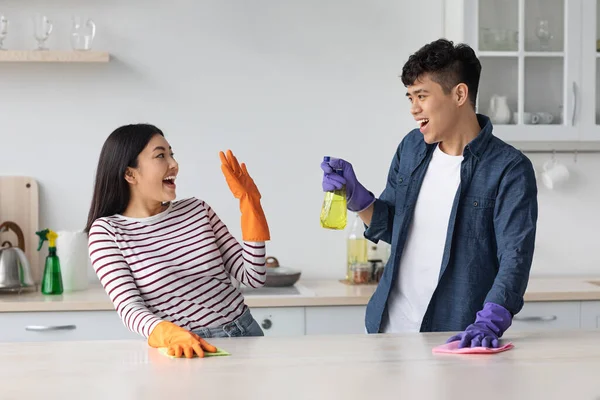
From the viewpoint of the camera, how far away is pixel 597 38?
11.4 feet

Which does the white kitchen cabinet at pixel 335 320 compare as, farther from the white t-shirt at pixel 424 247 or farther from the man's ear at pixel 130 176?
the man's ear at pixel 130 176

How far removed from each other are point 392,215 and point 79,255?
4.66 feet

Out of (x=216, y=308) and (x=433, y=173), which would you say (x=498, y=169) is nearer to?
Result: (x=433, y=173)

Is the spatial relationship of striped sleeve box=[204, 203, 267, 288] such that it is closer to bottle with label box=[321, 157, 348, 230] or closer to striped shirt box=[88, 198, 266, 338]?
striped shirt box=[88, 198, 266, 338]

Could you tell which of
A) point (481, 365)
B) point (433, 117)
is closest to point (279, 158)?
point (433, 117)

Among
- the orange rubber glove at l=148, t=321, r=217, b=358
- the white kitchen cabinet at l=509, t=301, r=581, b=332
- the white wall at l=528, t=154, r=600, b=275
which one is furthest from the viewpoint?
the white wall at l=528, t=154, r=600, b=275

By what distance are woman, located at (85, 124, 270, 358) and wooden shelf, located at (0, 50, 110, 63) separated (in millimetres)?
1141

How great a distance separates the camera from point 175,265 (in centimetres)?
213

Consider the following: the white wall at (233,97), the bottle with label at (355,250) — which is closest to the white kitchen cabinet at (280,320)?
the bottle with label at (355,250)

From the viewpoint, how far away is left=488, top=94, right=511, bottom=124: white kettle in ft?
11.2

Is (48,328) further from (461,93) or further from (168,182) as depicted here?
(461,93)

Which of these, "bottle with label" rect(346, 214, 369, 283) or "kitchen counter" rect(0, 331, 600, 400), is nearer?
"kitchen counter" rect(0, 331, 600, 400)

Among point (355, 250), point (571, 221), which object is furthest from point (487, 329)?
point (571, 221)

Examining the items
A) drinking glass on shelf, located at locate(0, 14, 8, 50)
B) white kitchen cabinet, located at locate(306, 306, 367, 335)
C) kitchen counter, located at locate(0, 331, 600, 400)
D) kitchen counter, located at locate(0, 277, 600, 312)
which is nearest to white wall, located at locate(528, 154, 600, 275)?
kitchen counter, located at locate(0, 277, 600, 312)
